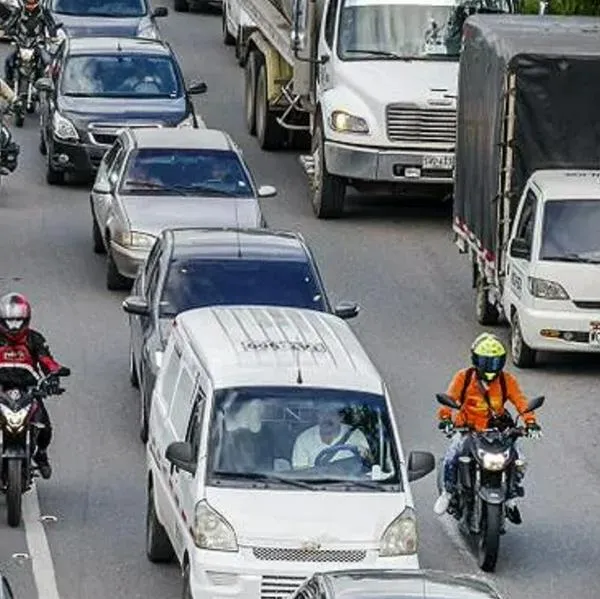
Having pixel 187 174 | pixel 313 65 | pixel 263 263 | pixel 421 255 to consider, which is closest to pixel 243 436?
pixel 263 263

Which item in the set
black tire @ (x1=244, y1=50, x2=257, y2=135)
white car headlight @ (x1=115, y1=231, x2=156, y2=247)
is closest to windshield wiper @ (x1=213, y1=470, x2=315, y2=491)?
white car headlight @ (x1=115, y1=231, x2=156, y2=247)

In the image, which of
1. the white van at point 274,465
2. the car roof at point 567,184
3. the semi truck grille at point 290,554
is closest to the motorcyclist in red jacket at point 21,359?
the white van at point 274,465

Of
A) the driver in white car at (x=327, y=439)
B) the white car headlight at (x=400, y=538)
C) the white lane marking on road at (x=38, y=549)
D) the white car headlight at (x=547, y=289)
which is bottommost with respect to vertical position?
the white car headlight at (x=547, y=289)

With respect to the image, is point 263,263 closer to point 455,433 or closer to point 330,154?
point 455,433

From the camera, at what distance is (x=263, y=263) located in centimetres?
2208

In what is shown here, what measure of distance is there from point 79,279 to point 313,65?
5753 millimetres

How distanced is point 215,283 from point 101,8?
20265 millimetres

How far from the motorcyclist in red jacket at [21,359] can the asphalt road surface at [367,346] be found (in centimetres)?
57

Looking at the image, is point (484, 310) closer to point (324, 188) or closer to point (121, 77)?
point (324, 188)

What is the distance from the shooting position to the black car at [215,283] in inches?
848

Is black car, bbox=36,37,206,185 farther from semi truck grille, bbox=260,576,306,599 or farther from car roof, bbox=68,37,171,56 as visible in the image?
semi truck grille, bbox=260,576,306,599

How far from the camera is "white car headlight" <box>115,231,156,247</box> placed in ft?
86.2

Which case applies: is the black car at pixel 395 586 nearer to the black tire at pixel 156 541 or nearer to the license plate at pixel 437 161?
the black tire at pixel 156 541

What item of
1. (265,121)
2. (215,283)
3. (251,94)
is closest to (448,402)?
(215,283)
